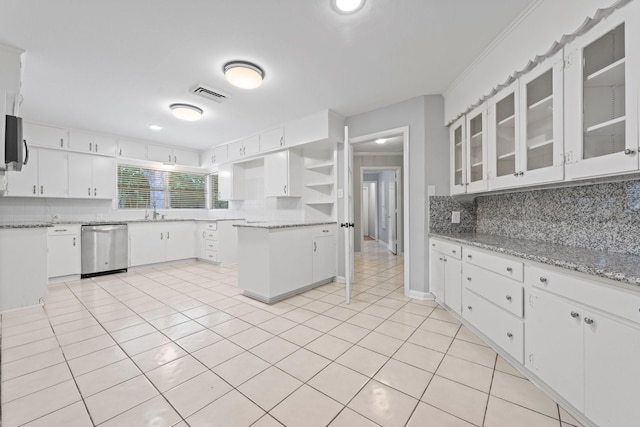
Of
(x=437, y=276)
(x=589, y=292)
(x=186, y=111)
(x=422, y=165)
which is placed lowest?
(x=437, y=276)

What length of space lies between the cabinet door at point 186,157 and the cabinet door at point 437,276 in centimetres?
559

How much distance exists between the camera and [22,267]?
2.85 meters

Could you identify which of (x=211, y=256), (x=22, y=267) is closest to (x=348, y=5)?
(x=22, y=267)

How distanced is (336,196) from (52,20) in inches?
129

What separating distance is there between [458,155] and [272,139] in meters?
2.88

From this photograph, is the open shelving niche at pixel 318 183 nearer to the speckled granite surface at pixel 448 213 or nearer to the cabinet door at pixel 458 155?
the speckled granite surface at pixel 448 213

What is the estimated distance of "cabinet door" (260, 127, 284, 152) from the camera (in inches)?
167

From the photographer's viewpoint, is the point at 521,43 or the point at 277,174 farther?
the point at 277,174

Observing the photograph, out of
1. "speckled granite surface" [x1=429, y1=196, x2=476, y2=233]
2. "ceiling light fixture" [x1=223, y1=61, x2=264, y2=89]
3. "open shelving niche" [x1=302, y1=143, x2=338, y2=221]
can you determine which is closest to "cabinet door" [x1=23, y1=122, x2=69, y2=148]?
"ceiling light fixture" [x1=223, y1=61, x2=264, y2=89]

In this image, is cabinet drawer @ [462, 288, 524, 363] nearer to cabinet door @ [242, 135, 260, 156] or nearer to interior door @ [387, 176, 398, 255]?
cabinet door @ [242, 135, 260, 156]

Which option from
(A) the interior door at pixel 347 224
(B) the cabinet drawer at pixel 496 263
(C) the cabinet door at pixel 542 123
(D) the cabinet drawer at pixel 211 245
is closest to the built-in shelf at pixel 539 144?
(C) the cabinet door at pixel 542 123

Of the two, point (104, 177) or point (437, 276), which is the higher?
point (104, 177)

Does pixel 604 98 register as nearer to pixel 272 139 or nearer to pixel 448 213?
pixel 448 213

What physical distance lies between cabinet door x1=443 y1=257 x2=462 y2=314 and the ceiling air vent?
3286 mm
